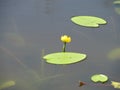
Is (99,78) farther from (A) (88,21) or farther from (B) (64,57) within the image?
(A) (88,21)

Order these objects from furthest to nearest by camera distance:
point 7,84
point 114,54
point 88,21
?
1. point 88,21
2. point 114,54
3. point 7,84

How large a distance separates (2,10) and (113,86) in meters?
0.55

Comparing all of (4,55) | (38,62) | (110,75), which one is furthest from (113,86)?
(4,55)

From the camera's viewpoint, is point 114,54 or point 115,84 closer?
point 115,84

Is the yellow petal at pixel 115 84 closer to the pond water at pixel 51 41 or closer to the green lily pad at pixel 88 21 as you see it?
the pond water at pixel 51 41

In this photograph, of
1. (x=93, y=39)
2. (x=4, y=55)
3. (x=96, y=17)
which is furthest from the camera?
(x=96, y=17)

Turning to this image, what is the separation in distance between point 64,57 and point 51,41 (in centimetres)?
10

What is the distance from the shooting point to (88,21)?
3.37 feet

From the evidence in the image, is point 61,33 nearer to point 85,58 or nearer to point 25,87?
point 85,58

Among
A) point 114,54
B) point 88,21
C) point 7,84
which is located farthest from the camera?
point 88,21

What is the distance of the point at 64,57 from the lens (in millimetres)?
840

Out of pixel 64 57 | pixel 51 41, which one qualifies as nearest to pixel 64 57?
pixel 64 57

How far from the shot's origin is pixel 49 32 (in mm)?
966

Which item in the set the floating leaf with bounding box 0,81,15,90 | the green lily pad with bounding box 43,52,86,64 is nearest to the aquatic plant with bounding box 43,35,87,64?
the green lily pad with bounding box 43,52,86,64
